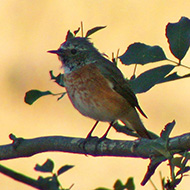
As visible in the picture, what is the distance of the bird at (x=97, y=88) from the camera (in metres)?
4.19

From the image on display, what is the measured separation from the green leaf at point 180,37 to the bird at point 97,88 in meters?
1.58

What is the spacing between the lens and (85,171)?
8008 mm

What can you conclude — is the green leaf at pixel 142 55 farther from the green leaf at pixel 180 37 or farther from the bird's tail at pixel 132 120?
the bird's tail at pixel 132 120

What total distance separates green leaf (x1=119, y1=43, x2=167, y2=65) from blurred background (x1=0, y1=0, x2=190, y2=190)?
5263mm

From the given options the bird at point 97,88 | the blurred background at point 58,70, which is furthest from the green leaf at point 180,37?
the blurred background at point 58,70

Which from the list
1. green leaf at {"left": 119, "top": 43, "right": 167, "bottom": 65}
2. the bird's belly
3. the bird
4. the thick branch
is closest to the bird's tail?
the bird

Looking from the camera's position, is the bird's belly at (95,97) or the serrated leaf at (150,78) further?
the bird's belly at (95,97)

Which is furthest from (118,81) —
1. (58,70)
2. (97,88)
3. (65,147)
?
(58,70)

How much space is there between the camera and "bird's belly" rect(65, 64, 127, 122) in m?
4.17

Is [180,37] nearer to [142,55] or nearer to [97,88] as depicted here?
[142,55]

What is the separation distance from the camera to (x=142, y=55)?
8.27 feet

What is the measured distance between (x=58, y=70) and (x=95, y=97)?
462 centimetres

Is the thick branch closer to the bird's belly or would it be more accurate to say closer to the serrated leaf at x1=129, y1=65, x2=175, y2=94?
the serrated leaf at x1=129, y1=65, x2=175, y2=94

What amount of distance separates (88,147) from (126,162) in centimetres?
480
